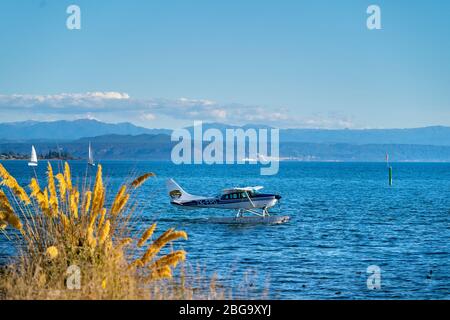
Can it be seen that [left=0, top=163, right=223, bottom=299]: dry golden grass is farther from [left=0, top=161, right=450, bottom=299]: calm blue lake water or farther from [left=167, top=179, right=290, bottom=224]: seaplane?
[left=167, top=179, right=290, bottom=224]: seaplane

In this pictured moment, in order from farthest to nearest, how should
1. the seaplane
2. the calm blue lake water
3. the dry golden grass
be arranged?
1. the seaplane
2. the calm blue lake water
3. the dry golden grass

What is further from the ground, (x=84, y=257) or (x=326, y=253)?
(x=84, y=257)

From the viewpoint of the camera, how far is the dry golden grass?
9.52m

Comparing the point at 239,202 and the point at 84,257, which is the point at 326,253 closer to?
the point at 239,202

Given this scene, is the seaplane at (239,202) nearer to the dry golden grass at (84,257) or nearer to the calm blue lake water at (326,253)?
the calm blue lake water at (326,253)

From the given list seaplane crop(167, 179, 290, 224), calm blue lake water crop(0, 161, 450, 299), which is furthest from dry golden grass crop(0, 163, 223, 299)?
seaplane crop(167, 179, 290, 224)

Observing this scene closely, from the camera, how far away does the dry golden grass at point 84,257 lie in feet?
31.2

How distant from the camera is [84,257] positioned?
10656 millimetres

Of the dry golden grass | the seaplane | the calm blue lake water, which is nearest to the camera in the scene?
the dry golden grass

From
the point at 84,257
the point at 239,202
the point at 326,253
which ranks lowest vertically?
the point at 326,253

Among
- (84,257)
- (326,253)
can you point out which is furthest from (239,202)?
(84,257)

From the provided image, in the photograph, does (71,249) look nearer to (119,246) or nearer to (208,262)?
(119,246)
